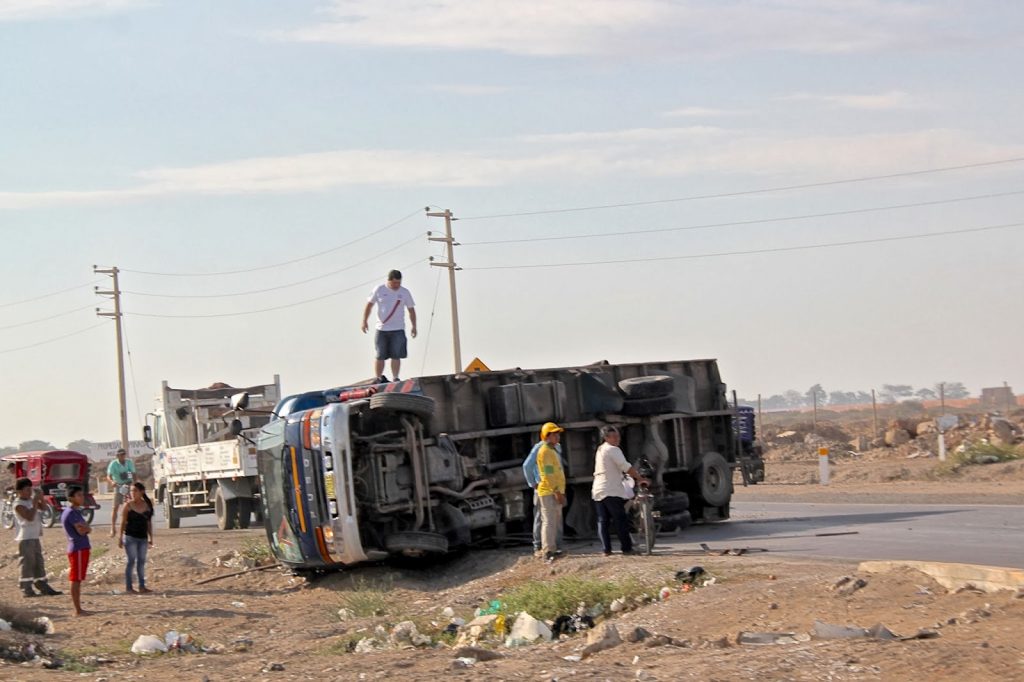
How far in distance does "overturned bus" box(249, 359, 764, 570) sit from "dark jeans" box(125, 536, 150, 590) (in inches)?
85.5

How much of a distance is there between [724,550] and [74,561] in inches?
325

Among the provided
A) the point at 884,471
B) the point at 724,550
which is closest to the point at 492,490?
the point at 724,550

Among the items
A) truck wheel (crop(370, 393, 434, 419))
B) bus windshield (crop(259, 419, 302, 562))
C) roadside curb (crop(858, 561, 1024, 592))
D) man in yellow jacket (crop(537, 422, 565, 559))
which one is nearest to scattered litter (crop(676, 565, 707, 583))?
roadside curb (crop(858, 561, 1024, 592))

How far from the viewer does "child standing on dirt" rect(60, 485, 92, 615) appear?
17.8 meters

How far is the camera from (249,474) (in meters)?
28.6

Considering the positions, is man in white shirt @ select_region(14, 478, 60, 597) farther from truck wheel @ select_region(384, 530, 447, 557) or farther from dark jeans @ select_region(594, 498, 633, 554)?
dark jeans @ select_region(594, 498, 633, 554)

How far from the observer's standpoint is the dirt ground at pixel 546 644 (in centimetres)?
898

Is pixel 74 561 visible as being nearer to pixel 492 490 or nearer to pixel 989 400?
pixel 492 490

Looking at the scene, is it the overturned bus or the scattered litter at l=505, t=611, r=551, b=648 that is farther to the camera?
the overturned bus

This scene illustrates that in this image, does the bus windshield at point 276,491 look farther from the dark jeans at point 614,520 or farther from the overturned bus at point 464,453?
the dark jeans at point 614,520

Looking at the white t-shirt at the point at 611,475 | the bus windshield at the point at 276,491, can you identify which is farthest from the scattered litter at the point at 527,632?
the bus windshield at the point at 276,491

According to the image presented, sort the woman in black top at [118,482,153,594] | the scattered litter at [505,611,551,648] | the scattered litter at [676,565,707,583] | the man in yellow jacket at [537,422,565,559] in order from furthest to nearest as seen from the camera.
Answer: the woman in black top at [118,482,153,594]
the man in yellow jacket at [537,422,565,559]
the scattered litter at [676,565,707,583]
the scattered litter at [505,611,551,648]

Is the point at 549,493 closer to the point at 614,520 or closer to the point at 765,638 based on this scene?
the point at 614,520

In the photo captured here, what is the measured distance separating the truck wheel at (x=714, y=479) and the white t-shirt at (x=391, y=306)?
5037 millimetres
